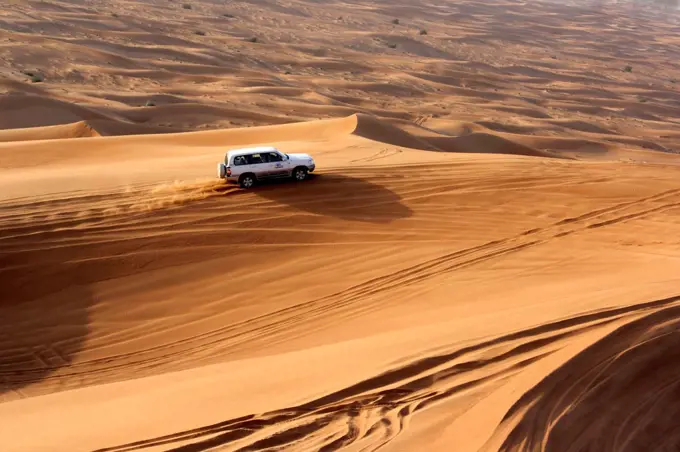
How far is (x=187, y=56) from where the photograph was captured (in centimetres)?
4197

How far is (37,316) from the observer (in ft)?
37.5

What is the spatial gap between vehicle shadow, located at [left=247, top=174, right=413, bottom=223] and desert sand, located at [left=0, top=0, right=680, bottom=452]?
0.21 feet

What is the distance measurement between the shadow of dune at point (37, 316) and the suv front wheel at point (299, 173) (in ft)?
17.0

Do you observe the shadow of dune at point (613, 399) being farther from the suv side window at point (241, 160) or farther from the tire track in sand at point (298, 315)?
the suv side window at point (241, 160)

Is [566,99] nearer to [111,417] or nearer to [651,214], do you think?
[651,214]

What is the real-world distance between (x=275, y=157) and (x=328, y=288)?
4.87 m

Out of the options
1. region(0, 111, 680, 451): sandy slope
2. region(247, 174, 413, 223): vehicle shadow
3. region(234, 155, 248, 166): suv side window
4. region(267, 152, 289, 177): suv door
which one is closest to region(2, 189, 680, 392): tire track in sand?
region(0, 111, 680, 451): sandy slope

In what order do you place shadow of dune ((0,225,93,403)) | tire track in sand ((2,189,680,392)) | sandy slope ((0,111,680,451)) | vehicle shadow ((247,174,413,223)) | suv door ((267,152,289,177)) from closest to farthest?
sandy slope ((0,111,680,451)) < shadow of dune ((0,225,93,403)) < tire track in sand ((2,189,680,392)) < vehicle shadow ((247,174,413,223)) < suv door ((267,152,289,177))

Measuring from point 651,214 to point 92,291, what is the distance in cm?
1164

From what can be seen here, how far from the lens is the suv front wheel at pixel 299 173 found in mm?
16375

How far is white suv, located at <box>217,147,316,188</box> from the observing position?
15.8 metres

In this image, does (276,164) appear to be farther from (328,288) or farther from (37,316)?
(37,316)

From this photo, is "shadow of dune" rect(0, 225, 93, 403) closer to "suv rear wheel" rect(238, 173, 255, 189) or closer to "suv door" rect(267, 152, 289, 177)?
"suv rear wheel" rect(238, 173, 255, 189)

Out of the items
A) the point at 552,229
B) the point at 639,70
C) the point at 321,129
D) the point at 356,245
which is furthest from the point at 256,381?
the point at 639,70
